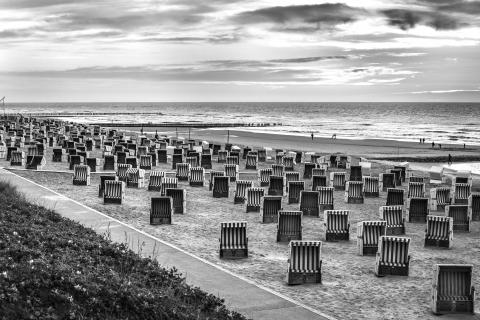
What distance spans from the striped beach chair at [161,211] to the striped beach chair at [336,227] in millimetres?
4773

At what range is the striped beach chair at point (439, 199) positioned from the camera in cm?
2542

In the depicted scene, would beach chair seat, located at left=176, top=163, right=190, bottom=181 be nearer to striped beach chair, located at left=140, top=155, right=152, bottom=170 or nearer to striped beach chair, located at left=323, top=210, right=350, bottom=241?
striped beach chair, located at left=140, top=155, right=152, bottom=170

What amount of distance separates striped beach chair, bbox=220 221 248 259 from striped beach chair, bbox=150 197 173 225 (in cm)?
435

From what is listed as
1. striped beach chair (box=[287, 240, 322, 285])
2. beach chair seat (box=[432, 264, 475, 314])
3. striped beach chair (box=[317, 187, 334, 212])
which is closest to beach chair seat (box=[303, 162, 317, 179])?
striped beach chair (box=[317, 187, 334, 212])

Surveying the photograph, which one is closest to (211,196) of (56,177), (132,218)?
(132,218)

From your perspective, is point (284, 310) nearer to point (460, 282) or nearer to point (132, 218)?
point (460, 282)

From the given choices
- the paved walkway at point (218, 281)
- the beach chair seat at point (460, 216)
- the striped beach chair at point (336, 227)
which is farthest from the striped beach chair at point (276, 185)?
the paved walkway at point (218, 281)

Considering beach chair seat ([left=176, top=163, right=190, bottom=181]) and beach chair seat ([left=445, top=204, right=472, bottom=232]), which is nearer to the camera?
beach chair seat ([left=445, top=204, right=472, bottom=232])

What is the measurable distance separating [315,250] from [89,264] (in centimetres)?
501

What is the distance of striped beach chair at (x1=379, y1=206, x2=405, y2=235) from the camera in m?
20.3

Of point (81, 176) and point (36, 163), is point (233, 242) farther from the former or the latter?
point (36, 163)

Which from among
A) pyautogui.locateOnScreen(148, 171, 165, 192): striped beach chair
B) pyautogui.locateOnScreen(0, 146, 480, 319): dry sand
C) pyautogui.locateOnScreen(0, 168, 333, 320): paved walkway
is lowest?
pyautogui.locateOnScreen(0, 146, 480, 319): dry sand

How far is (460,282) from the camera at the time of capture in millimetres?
12961

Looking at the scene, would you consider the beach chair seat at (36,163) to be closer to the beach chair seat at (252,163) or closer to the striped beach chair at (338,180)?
the beach chair seat at (252,163)
